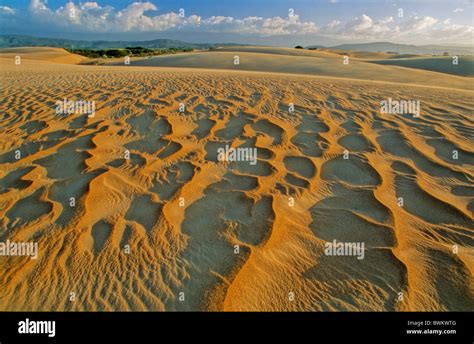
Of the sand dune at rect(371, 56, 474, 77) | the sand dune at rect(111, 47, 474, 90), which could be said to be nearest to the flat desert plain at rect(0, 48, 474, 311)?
the sand dune at rect(111, 47, 474, 90)

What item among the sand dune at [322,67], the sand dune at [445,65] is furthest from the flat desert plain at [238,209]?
the sand dune at [445,65]

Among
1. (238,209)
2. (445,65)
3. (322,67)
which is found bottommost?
(238,209)

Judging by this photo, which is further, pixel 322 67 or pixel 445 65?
pixel 445 65

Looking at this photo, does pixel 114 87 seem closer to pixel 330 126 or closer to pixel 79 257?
pixel 330 126

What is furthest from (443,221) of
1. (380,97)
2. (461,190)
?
(380,97)

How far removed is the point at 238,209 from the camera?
9.49 ft

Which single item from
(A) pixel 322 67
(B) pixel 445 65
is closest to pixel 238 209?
(A) pixel 322 67

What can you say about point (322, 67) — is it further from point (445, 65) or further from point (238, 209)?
point (238, 209)

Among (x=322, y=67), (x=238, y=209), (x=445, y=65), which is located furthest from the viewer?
(x=445, y=65)

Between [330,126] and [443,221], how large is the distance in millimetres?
2507

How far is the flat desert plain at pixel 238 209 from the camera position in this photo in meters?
2.06

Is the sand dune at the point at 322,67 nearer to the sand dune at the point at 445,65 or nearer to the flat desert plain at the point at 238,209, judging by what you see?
the sand dune at the point at 445,65

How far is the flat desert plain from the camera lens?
206 cm
